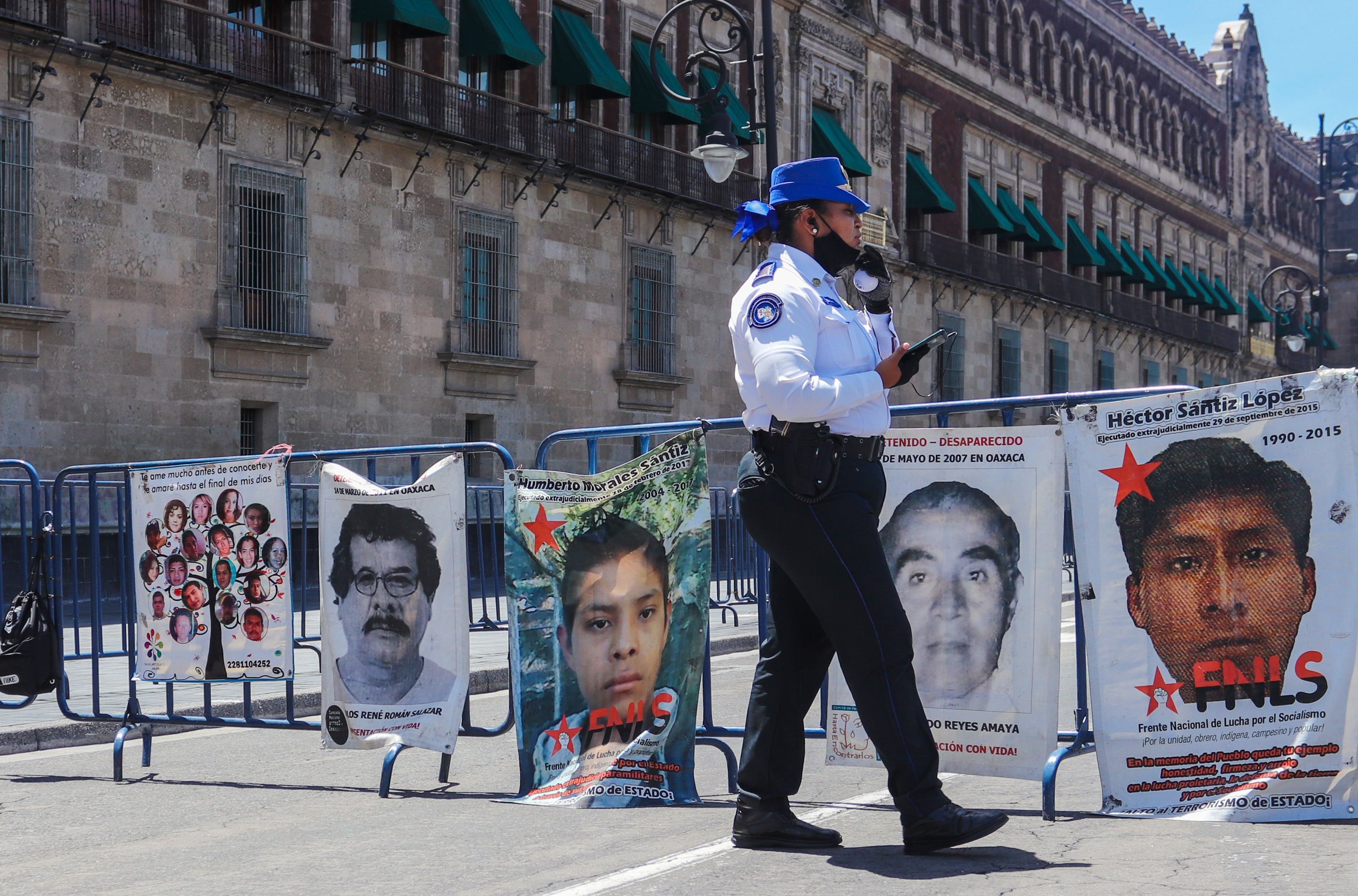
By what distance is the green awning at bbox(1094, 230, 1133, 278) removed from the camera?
45.1m

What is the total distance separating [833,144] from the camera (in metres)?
32.1

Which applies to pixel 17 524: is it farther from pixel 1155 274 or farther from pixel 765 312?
pixel 1155 274

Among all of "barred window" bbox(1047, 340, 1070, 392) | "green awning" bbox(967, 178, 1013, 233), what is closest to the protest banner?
"green awning" bbox(967, 178, 1013, 233)

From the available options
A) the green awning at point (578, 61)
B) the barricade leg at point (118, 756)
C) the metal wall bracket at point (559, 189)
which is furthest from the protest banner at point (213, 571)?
the green awning at point (578, 61)

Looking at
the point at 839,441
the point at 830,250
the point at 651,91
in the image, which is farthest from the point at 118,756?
the point at 651,91

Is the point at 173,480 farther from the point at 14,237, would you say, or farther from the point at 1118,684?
the point at 14,237

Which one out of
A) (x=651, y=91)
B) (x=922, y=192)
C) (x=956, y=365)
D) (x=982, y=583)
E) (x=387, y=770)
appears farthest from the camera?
(x=956, y=365)

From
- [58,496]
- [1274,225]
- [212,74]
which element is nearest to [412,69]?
[212,74]

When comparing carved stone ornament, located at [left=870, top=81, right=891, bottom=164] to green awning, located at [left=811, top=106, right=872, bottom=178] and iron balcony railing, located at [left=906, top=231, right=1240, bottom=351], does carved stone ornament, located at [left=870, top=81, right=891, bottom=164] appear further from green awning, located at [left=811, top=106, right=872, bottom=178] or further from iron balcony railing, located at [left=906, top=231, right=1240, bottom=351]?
iron balcony railing, located at [left=906, top=231, right=1240, bottom=351]

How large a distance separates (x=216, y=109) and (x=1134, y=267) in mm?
33506

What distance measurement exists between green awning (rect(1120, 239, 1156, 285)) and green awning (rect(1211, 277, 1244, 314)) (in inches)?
271

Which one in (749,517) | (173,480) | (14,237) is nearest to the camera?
(749,517)

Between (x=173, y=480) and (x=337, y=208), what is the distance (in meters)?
14.3

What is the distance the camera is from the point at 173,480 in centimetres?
731
